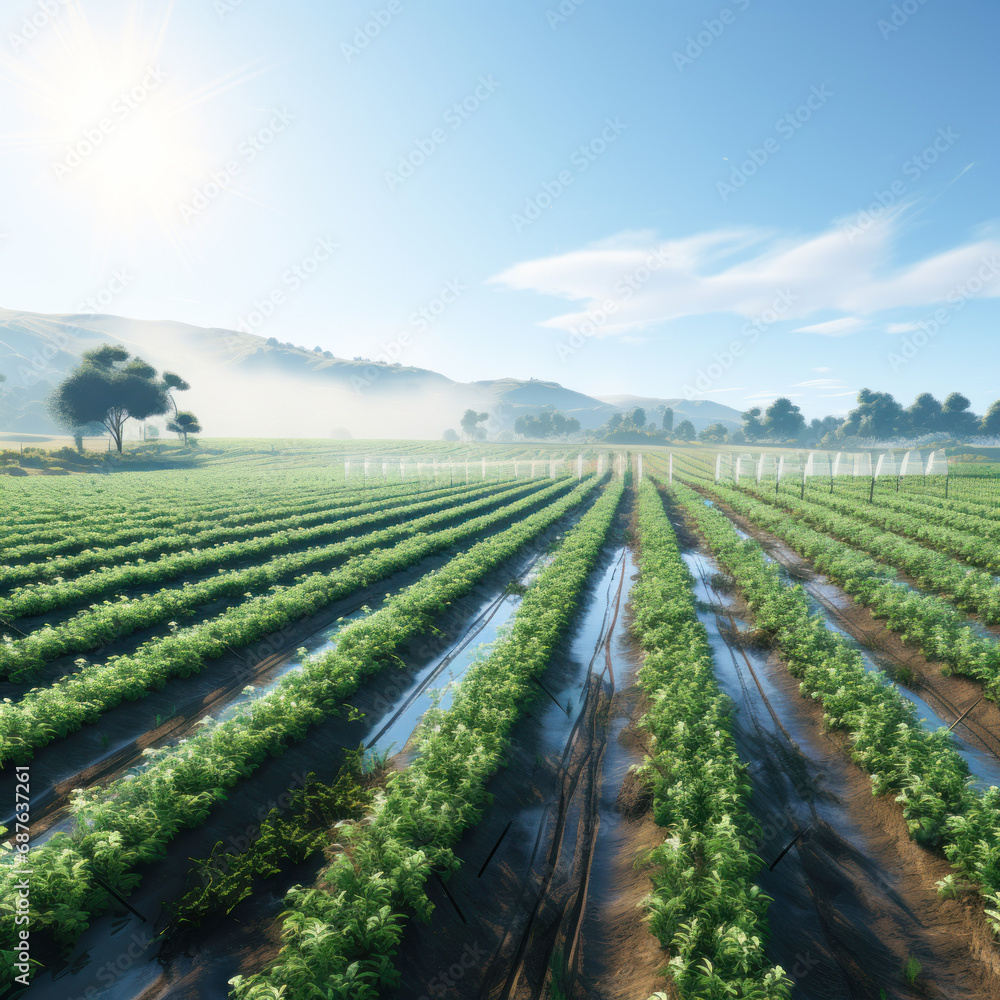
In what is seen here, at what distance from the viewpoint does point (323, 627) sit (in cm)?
1481

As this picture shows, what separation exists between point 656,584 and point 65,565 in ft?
68.3

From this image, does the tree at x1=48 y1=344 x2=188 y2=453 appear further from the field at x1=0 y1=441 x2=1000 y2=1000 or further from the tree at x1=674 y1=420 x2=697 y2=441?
the tree at x1=674 y1=420 x2=697 y2=441

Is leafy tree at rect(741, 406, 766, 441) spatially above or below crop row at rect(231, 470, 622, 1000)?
above

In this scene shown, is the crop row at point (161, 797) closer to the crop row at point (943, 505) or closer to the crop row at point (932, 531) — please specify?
the crop row at point (932, 531)

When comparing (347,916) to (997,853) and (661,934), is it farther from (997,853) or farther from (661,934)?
(997,853)

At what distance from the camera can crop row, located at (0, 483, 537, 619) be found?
13414 millimetres

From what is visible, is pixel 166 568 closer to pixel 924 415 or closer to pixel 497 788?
pixel 497 788

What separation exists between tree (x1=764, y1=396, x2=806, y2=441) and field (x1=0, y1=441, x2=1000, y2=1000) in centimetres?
16783

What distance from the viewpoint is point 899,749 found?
26.4ft

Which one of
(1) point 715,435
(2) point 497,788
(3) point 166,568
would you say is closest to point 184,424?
(3) point 166,568

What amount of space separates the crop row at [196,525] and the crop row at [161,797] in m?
13.3

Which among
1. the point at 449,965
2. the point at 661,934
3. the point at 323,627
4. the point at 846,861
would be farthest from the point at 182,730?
the point at 846,861

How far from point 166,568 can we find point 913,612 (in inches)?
936

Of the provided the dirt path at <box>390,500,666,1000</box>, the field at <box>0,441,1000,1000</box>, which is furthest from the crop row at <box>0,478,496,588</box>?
the dirt path at <box>390,500,666,1000</box>
